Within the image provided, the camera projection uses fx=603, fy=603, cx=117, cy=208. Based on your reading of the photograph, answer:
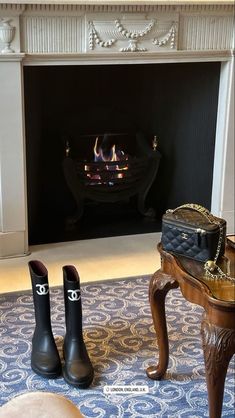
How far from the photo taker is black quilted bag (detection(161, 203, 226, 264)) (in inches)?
67.3

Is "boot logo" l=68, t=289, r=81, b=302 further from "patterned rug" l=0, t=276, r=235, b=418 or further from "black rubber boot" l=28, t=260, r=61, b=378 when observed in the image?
"patterned rug" l=0, t=276, r=235, b=418

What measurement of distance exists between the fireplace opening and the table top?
5.26 feet

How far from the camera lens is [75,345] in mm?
2055

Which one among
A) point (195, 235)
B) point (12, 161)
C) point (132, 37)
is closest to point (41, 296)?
point (195, 235)

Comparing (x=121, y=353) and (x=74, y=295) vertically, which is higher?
(x=74, y=295)

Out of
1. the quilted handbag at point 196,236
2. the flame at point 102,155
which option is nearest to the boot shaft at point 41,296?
the quilted handbag at point 196,236

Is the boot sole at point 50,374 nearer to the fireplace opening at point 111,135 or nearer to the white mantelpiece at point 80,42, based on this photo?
the white mantelpiece at point 80,42

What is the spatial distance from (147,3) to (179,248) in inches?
61.5

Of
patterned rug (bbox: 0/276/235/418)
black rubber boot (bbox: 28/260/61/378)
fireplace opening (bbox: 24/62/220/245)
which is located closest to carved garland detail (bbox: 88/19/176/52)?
fireplace opening (bbox: 24/62/220/245)

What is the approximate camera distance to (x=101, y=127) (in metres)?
3.37

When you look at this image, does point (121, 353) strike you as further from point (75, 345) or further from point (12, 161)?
point (12, 161)

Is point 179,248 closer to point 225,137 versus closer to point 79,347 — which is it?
point 79,347

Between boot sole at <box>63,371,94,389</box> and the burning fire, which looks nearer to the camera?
boot sole at <box>63,371,94,389</box>

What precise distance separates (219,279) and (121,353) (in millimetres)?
703
